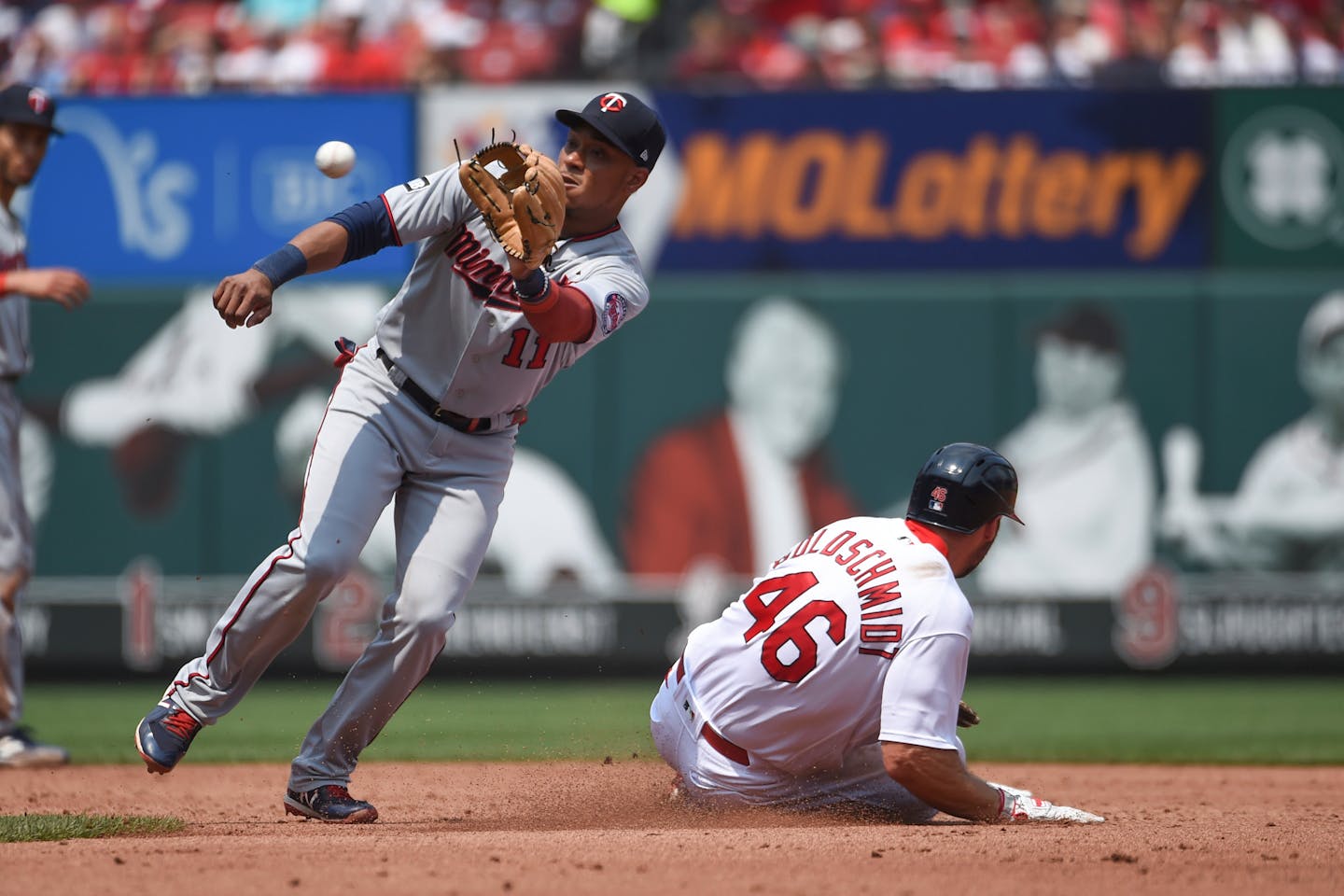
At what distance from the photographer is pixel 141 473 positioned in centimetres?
1062

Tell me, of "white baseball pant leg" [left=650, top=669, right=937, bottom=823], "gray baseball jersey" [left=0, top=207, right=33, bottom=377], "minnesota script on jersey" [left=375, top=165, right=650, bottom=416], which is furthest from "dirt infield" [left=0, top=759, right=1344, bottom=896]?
"gray baseball jersey" [left=0, top=207, right=33, bottom=377]

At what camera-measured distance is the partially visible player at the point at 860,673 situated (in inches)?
161

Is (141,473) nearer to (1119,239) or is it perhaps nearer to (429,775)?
(429,775)

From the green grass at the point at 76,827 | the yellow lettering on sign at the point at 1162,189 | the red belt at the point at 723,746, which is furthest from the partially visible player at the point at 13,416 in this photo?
the yellow lettering on sign at the point at 1162,189

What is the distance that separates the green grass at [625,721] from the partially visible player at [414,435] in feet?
4.14

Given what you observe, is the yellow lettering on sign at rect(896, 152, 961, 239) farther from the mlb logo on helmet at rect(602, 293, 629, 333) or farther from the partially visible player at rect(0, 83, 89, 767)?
the mlb logo on helmet at rect(602, 293, 629, 333)

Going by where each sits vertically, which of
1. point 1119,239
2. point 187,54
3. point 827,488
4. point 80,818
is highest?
point 187,54

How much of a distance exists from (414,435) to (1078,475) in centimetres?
652

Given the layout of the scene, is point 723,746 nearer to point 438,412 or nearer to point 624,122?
point 438,412

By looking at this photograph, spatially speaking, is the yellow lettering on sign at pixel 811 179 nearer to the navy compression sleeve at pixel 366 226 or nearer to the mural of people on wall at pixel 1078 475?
the mural of people on wall at pixel 1078 475

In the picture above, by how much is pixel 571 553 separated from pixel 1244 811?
5761mm

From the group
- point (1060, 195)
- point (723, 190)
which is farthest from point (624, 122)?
point (1060, 195)

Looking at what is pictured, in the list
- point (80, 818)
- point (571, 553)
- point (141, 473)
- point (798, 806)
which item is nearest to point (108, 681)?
point (141, 473)

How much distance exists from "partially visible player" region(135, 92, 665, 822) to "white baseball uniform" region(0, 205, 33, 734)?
76.2 inches
